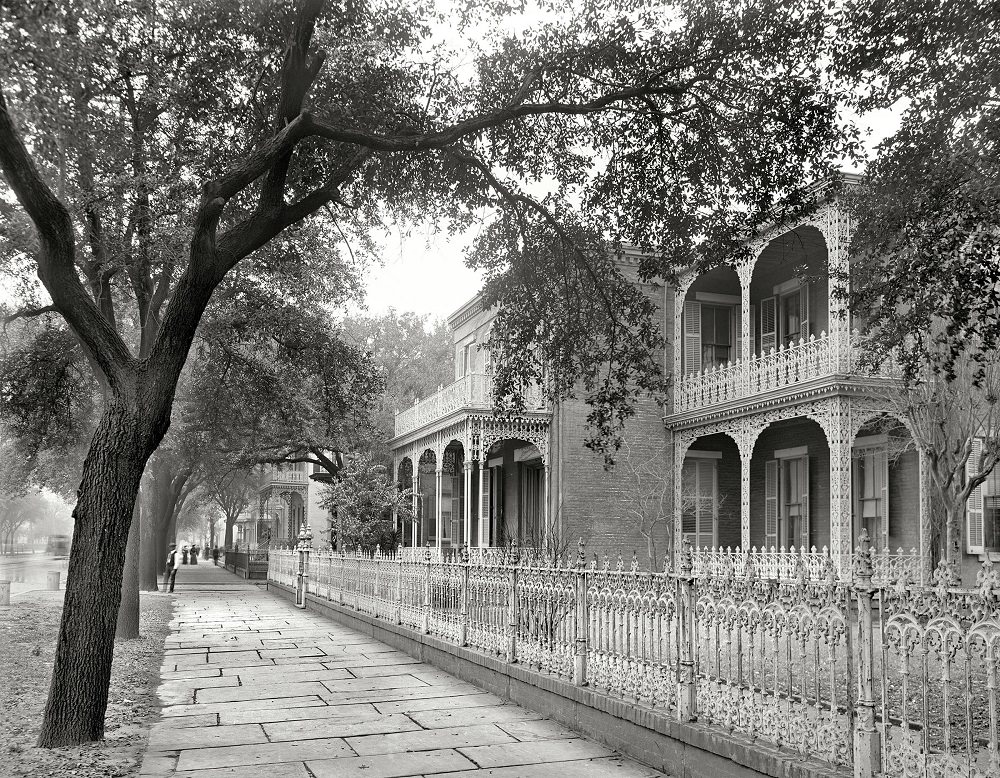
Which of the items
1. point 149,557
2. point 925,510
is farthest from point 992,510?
point 149,557

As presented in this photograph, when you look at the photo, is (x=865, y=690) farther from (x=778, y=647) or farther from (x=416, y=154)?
(x=416, y=154)

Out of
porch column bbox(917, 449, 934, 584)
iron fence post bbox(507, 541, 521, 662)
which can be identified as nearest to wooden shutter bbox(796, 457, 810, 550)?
porch column bbox(917, 449, 934, 584)

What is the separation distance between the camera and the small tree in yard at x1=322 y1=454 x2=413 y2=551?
2845 centimetres

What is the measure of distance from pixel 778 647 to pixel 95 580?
18.9ft

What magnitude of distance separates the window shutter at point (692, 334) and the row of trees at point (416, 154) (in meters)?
11.4

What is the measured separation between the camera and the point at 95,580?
26.6 ft

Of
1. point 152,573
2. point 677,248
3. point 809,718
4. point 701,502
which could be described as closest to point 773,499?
point 701,502

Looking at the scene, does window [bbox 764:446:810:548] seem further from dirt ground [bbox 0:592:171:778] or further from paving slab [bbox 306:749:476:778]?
paving slab [bbox 306:749:476:778]

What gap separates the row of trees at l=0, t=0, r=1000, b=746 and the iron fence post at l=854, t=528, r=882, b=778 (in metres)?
4.49

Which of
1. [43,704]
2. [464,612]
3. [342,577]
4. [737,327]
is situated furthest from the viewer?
[737,327]

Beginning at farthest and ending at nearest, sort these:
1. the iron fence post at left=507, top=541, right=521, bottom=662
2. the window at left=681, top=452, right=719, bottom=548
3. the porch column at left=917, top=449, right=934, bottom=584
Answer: the window at left=681, top=452, right=719, bottom=548 < the porch column at left=917, top=449, right=934, bottom=584 < the iron fence post at left=507, top=541, right=521, bottom=662

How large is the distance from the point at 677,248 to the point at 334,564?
13.0m

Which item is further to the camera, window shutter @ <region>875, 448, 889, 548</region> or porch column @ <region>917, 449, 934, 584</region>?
window shutter @ <region>875, 448, 889, 548</region>

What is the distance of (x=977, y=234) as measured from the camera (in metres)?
8.81
